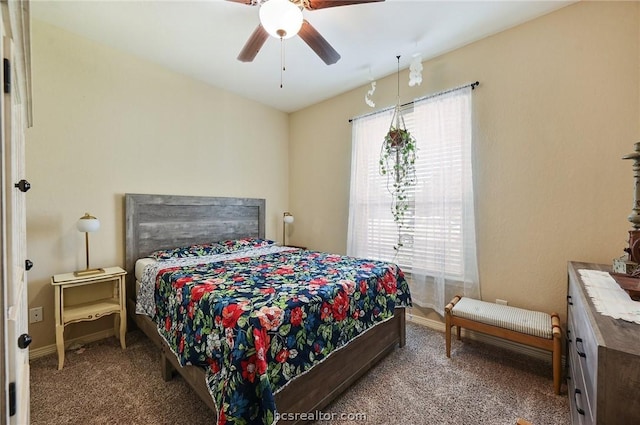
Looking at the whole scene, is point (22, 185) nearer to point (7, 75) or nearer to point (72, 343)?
point (7, 75)

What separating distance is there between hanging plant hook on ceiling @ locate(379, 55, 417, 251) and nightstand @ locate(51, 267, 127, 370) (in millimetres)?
2756

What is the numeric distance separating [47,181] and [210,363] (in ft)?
7.33

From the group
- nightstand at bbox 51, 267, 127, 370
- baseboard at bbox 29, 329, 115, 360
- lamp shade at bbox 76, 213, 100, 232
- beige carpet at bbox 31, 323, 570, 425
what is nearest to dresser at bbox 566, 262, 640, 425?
beige carpet at bbox 31, 323, 570, 425

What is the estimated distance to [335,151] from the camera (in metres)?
3.68

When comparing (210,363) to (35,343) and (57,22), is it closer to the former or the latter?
(35,343)

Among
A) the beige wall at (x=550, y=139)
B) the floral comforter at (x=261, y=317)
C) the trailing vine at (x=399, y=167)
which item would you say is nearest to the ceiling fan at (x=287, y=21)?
the trailing vine at (x=399, y=167)

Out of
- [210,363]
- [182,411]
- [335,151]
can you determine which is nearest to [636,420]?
[210,363]

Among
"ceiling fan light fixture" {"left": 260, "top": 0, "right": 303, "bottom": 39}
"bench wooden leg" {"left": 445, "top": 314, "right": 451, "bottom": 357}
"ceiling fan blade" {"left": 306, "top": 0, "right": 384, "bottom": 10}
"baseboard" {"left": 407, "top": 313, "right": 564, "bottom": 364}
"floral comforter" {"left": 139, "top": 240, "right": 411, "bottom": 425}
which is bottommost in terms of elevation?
"baseboard" {"left": 407, "top": 313, "right": 564, "bottom": 364}

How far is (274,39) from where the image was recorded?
2.45 m

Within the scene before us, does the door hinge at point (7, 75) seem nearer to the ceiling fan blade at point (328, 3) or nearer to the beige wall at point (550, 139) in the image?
the ceiling fan blade at point (328, 3)

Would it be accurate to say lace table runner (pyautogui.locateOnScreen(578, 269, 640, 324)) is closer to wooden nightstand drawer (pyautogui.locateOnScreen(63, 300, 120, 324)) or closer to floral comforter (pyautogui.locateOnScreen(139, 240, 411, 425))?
floral comforter (pyautogui.locateOnScreen(139, 240, 411, 425))

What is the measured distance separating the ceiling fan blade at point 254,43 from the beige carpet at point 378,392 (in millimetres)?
2505

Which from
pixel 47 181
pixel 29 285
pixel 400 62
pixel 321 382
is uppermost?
pixel 400 62

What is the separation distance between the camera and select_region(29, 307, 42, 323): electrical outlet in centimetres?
216
